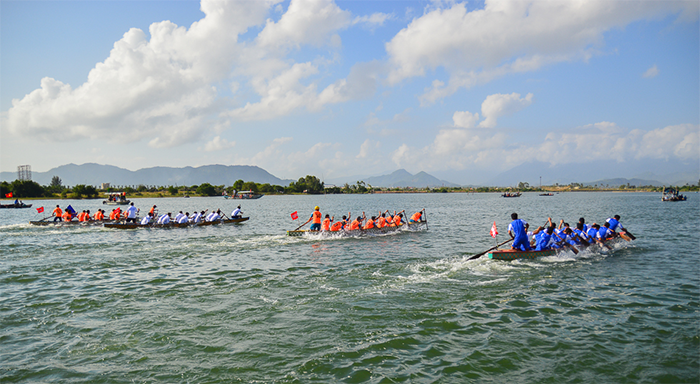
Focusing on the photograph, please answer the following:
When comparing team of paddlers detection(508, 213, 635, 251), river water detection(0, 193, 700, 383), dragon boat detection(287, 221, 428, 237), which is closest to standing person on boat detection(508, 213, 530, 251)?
team of paddlers detection(508, 213, 635, 251)

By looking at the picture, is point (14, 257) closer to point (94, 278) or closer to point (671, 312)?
point (94, 278)

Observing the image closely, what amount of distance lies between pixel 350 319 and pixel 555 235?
47.0 feet

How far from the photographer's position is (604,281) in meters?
14.9

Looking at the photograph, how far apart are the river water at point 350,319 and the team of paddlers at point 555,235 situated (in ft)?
2.70

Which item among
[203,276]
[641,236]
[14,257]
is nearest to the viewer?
[203,276]

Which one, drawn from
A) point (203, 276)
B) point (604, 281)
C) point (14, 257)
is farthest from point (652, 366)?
point (14, 257)

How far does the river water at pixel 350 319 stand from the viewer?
785 cm

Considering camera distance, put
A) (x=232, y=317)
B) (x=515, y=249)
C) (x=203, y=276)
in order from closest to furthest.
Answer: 1. (x=232, y=317)
2. (x=203, y=276)
3. (x=515, y=249)

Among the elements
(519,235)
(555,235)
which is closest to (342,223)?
(519,235)

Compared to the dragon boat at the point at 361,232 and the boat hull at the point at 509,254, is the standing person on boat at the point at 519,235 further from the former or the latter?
the dragon boat at the point at 361,232

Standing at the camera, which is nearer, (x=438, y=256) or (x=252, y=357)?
(x=252, y=357)

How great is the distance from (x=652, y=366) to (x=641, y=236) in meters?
26.7

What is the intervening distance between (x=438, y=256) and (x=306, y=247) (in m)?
8.76

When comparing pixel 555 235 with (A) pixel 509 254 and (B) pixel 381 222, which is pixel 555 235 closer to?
(A) pixel 509 254
